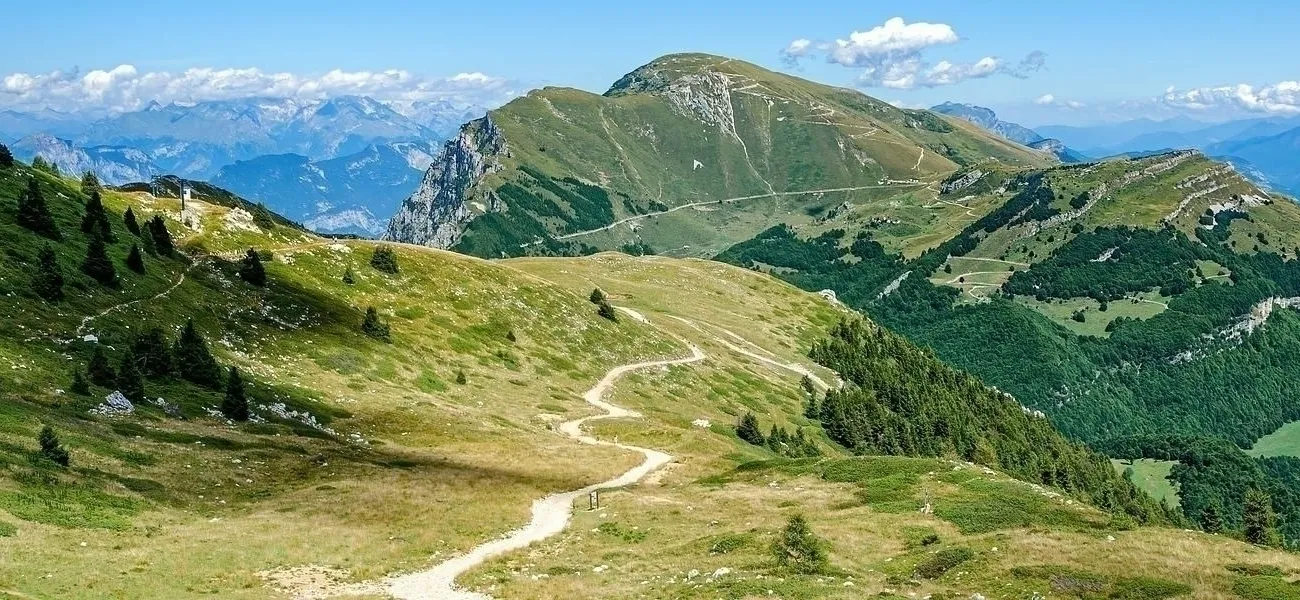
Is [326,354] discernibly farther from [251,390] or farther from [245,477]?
[245,477]

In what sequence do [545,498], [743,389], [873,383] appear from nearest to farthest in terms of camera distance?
[545,498] → [743,389] → [873,383]

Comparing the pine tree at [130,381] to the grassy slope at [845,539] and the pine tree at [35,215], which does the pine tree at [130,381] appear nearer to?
the pine tree at [35,215]

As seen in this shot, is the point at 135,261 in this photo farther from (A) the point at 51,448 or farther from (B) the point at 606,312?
(B) the point at 606,312

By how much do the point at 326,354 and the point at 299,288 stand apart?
65.4 ft

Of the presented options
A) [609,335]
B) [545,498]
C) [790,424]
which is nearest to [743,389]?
[790,424]

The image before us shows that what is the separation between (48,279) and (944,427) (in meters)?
134

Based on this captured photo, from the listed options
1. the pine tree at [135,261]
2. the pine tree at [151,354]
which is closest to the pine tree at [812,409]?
the pine tree at [135,261]

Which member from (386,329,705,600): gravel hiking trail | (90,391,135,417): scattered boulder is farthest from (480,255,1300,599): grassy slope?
(90,391,135,417): scattered boulder

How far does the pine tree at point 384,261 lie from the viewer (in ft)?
396

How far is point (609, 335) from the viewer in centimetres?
13275

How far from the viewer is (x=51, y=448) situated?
42625 millimetres

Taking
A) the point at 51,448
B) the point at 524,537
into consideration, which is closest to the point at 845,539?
the point at 524,537

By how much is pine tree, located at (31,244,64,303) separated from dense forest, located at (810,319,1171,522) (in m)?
94.9

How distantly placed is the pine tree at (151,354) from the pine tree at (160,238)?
33245 millimetres
